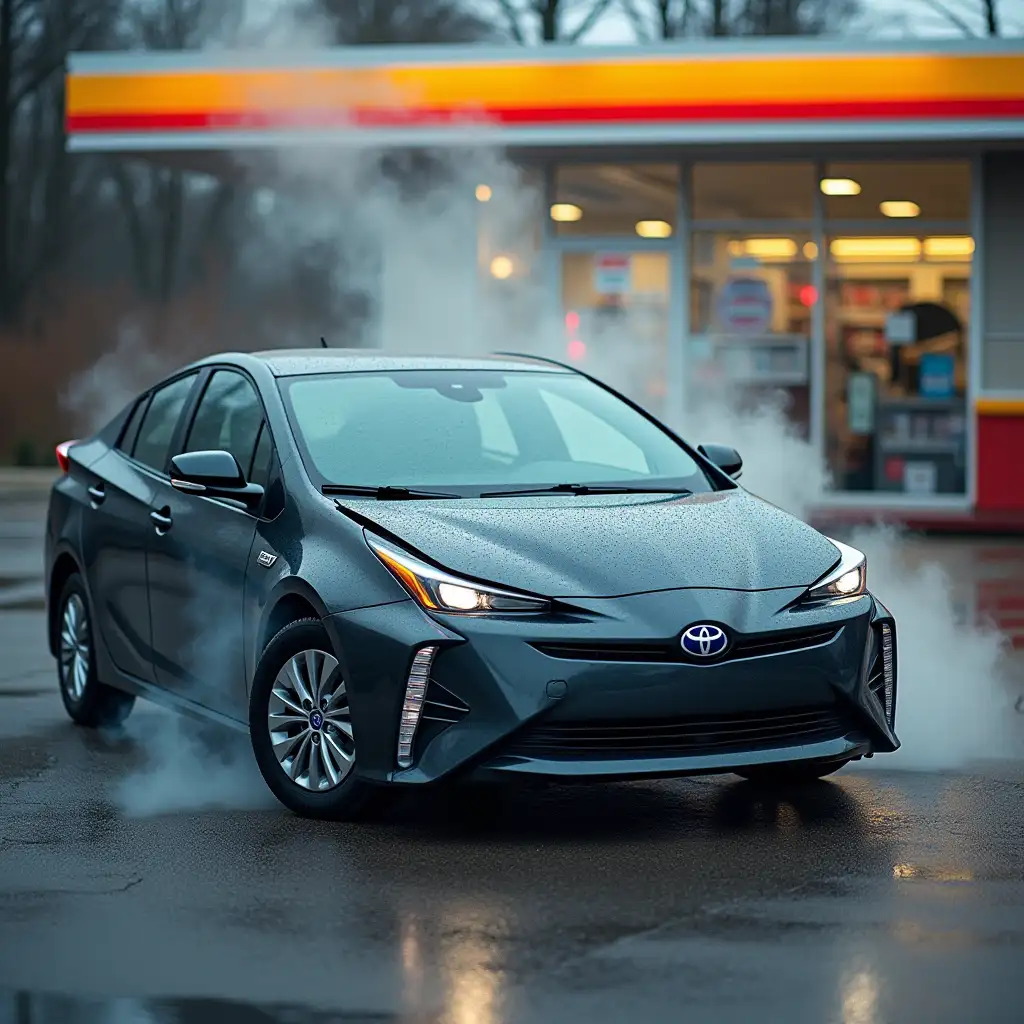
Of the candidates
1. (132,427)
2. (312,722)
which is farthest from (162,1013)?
(132,427)

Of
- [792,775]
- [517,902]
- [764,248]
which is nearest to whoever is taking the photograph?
[517,902]

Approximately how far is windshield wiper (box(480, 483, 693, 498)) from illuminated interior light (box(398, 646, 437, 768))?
100 cm

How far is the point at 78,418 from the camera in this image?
3484 cm

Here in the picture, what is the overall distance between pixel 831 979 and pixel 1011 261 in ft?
50.3

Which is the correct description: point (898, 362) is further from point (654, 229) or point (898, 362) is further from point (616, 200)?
point (616, 200)

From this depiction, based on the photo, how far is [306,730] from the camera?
6484 mm

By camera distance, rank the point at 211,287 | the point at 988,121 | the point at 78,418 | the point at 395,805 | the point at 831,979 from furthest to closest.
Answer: the point at 211,287 < the point at 78,418 < the point at 988,121 < the point at 395,805 < the point at 831,979

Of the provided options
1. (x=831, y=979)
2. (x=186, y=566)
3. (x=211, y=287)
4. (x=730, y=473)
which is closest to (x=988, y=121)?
(x=730, y=473)

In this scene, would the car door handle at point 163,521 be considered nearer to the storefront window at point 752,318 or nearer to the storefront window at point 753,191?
the storefront window at point 752,318

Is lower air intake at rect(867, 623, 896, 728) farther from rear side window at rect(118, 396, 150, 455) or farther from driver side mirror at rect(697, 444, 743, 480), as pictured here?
rear side window at rect(118, 396, 150, 455)

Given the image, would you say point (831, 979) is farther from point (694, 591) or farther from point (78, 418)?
point (78, 418)

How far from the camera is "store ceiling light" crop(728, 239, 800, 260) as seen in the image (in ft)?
65.0

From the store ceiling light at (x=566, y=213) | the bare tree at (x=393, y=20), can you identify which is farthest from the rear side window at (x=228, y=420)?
the bare tree at (x=393, y=20)

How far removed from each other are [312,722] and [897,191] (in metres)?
14.1
